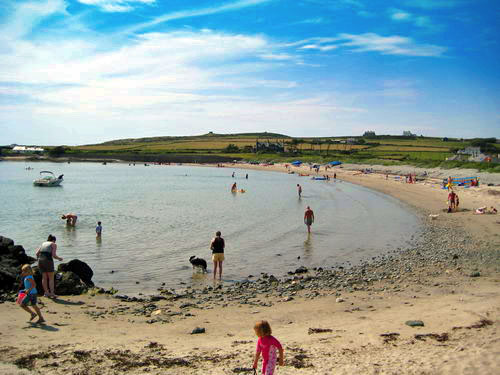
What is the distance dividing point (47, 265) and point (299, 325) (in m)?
7.55

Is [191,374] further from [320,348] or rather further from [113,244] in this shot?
[113,244]

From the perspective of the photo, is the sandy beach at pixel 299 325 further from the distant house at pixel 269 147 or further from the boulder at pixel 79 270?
the distant house at pixel 269 147

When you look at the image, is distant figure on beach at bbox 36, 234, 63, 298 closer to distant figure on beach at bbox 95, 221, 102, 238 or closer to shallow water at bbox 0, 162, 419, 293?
shallow water at bbox 0, 162, 419, 293

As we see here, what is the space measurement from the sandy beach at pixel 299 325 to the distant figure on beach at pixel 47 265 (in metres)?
0.40

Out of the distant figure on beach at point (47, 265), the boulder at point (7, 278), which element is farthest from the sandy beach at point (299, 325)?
the boulder at point (7, 278)

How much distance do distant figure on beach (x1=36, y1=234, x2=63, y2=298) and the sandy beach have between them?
403 millimetres

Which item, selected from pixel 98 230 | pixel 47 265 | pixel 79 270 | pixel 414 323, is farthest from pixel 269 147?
pixel 414 323

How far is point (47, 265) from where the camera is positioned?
1227cm

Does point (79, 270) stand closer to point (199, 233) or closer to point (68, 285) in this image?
point (68, 285)

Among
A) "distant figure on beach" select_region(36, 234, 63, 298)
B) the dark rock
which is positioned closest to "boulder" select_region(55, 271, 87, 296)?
"distant figure on beach" select_region(36, 234, 63, 298)

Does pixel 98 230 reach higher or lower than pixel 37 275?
lower

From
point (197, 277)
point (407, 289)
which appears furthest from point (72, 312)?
point (407, 289)

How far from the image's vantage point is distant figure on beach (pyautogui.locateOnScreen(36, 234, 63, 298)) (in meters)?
12.3

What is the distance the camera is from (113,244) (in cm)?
2219
